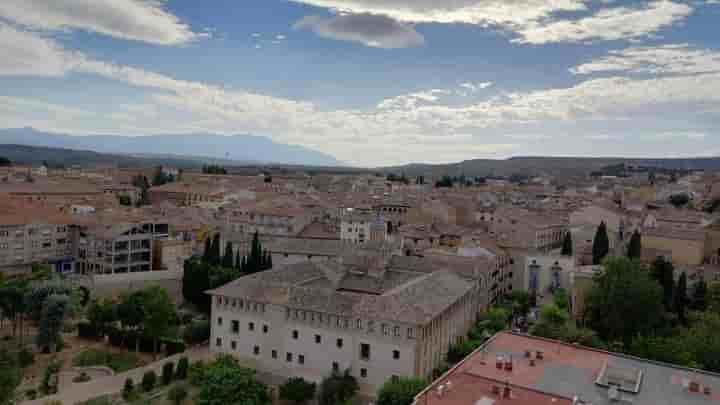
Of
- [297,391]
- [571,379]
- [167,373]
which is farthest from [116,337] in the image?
[571,379]

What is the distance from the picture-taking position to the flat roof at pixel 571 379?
2027 cm

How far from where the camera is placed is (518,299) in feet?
148

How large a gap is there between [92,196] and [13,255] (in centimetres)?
3549

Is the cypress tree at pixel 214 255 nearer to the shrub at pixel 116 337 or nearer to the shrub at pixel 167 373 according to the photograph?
the shrub at pixel 116 337

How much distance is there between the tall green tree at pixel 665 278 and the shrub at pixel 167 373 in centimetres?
3210

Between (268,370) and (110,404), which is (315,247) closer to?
(268,370)

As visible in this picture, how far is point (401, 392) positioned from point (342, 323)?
257 inches

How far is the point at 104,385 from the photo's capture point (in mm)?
33750

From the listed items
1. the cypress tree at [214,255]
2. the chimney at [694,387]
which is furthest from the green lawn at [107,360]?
the chimney at [694,387]

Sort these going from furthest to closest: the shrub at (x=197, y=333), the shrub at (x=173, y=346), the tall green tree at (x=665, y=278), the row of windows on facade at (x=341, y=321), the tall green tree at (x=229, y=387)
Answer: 1. the shrub at (x=197, y=333)
2. the tall green tree at (x=665, y=278)
3. the shrub at (x=173, y=346)
4. the row of windows on facade at (x=341, y=321)
5. the tall green tree at (x=229, y=387)

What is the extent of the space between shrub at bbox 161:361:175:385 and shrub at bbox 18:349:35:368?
1042 centimetres

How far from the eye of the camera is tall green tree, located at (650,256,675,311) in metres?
39.9

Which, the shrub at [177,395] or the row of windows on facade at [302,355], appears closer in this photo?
the row of windows on facade at [302,355]

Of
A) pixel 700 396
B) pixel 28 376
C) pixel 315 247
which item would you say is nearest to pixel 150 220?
pixel 315 247
